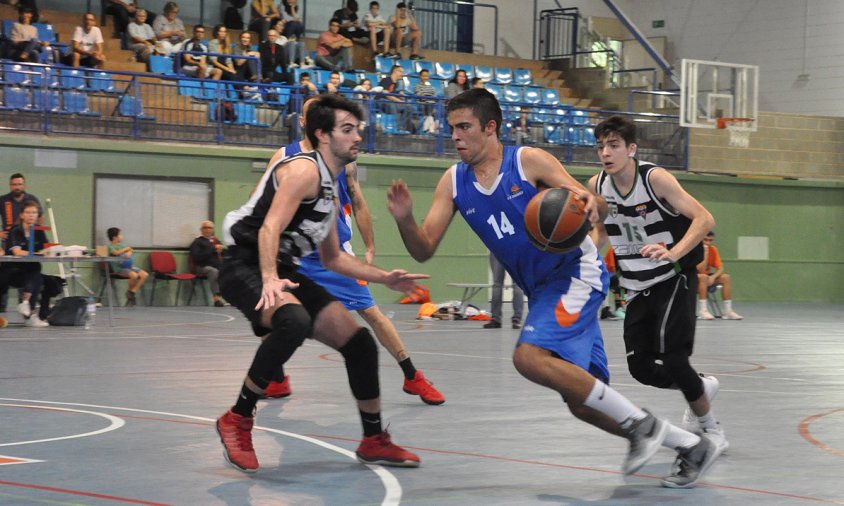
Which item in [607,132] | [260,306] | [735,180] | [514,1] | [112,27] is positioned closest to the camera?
[260,306]

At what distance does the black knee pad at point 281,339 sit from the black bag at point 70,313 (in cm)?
1024

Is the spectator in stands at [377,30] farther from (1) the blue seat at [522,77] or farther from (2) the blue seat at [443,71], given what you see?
(1) the blue seat at [522,77]

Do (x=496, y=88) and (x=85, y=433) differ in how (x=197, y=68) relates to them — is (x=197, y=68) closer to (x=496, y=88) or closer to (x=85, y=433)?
(x=496, y=88)

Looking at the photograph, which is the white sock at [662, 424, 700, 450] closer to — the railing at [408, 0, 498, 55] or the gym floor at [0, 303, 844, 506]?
the gym floor at [0, 303, 844, 506]

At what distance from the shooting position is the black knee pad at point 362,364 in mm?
5730

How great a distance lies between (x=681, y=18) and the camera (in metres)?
30.3

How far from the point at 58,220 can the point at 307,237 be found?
15208 mm

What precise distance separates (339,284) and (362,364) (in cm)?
262

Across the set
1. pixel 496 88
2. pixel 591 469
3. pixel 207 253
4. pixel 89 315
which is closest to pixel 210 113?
pixel 207 253

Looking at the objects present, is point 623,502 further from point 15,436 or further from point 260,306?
point 15,436

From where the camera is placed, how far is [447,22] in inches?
1150

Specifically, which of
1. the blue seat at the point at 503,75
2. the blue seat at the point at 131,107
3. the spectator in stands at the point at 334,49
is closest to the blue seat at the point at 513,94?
the blue seat at the point at 503,75

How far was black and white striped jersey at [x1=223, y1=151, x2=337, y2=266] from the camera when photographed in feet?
18.7

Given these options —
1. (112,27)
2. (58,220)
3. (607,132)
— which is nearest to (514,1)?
(112,27)
